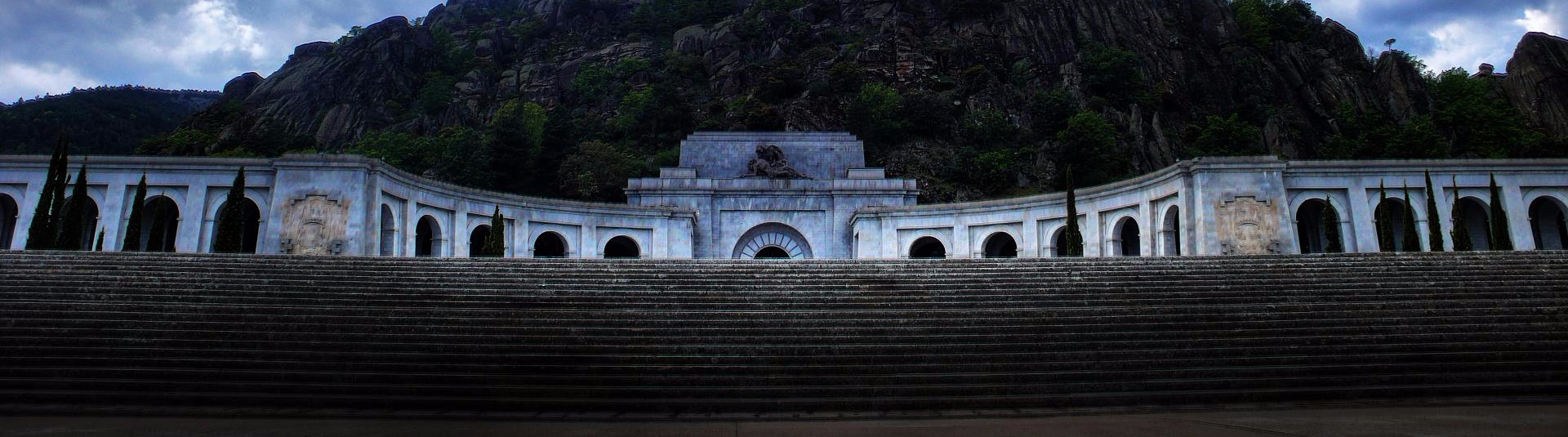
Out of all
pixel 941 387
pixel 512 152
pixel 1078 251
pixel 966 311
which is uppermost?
pixel 512 152

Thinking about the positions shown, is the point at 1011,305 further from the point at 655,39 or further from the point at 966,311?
the point at 655,39

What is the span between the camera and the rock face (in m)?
60.5

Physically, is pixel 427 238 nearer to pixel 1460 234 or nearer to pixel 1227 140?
pixel 1460 234

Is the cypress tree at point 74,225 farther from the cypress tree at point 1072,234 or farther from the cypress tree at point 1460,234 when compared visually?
the cypress tree at point 1460,234

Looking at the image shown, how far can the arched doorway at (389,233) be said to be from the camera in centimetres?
2909

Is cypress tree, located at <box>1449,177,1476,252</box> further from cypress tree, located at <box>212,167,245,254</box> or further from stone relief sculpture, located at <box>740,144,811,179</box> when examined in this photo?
cypress tree, located at <box>212,167,245,254</box>

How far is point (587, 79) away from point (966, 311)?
7050cm

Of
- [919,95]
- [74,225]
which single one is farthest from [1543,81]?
[74,225]

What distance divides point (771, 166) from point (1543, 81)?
5082 centimetres

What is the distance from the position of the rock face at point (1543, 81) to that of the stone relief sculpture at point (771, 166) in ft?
158

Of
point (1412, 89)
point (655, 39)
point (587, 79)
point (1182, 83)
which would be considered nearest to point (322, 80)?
point (587, 79)

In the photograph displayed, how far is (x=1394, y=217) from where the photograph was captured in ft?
102

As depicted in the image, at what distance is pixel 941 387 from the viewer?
1204cm

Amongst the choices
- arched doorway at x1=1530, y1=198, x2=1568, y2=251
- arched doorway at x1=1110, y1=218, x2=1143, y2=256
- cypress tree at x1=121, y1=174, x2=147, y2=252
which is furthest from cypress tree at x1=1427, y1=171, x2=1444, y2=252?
cypress tree at x1=121, y1=174, x2=147, y2=252
